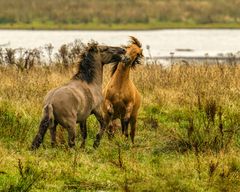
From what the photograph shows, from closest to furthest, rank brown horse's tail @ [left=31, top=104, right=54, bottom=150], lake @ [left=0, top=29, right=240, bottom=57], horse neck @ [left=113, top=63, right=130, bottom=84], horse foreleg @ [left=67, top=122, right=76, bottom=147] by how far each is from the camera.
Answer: brown horse's tail @ [left=31, top=104, right=54, bottom=150]
horse foreleg @ [left=67, top=122, right=76, bottom=147]
horse neck @ [left=113, top=63, right=130, bottom=84]
lake @ [left=0, top=29, right=240, bottom=57]

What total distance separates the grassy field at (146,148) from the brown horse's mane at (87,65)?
0.98 m

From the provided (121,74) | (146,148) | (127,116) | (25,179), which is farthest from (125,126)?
(25,179)

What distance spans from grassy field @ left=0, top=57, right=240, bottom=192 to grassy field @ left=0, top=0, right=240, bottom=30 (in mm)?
40691

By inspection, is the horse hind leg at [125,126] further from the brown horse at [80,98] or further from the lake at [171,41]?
the lake at [171,41]

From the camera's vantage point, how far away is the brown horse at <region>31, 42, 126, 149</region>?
961 centimetres

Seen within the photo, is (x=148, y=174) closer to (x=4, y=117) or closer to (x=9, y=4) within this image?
(x=4, y=117)

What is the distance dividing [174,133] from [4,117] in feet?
8.71

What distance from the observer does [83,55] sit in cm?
1088

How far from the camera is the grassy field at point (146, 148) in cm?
813

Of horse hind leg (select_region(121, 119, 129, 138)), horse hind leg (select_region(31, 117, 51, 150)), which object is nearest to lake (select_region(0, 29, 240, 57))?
horse hind leg (select_region(121, 119, 129, 138))

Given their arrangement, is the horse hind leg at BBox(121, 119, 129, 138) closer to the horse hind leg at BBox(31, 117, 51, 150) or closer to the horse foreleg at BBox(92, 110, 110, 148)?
the horse foreleg at BBox(92, 110, 110, 148)

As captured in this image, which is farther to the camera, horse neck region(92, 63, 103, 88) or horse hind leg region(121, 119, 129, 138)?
horse hind leg region(121, 119, 129, 138)

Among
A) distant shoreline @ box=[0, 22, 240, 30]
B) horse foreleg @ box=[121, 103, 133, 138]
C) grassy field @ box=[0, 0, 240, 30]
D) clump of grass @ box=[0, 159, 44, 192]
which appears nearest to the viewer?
clump of grass @ box=[0, 159, 44, 192]

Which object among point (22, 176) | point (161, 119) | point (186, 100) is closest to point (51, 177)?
point (22, 176)
